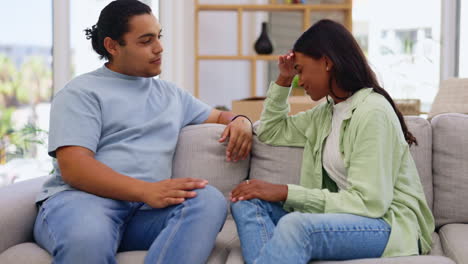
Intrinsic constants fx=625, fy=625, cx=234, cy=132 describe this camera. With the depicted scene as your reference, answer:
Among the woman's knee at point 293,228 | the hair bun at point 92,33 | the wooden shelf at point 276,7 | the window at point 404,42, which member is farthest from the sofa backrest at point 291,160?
the window at point 404,42

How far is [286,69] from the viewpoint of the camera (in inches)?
80.0

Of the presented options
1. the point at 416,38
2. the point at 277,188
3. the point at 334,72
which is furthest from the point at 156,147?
the point at 416,38

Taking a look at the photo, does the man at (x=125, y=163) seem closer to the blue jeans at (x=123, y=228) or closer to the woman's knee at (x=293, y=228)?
the blue jeans at (x=123, y=228)

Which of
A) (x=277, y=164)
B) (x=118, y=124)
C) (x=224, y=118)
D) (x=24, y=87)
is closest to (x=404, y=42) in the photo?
(x=24, y=87)

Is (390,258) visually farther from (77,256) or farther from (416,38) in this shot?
(416,38)

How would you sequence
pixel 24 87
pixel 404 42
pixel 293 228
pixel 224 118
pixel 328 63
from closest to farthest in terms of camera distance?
pixel 293 228 → pixel 328 63 → pixel 224 118 → pixel 24 87 → pixel 404 42

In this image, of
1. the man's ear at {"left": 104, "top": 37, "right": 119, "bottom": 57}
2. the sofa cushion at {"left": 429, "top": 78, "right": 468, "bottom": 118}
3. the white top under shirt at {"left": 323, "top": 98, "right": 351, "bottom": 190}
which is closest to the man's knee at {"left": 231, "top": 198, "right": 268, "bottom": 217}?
the white top under shirt at {"left": 323, "top": 98, "right": 351, "bottom": 190}

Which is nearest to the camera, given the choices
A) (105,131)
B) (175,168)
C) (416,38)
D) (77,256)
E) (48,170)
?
(77,256)

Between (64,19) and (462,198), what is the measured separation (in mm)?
2316

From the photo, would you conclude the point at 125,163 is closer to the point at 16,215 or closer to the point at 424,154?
the point at 16,215

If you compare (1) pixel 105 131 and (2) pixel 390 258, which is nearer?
(2) pixel 390 258

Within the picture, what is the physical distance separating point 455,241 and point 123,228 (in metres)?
0.96

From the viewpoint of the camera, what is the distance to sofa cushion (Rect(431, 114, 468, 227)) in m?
2.00

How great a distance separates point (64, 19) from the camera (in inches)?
134
